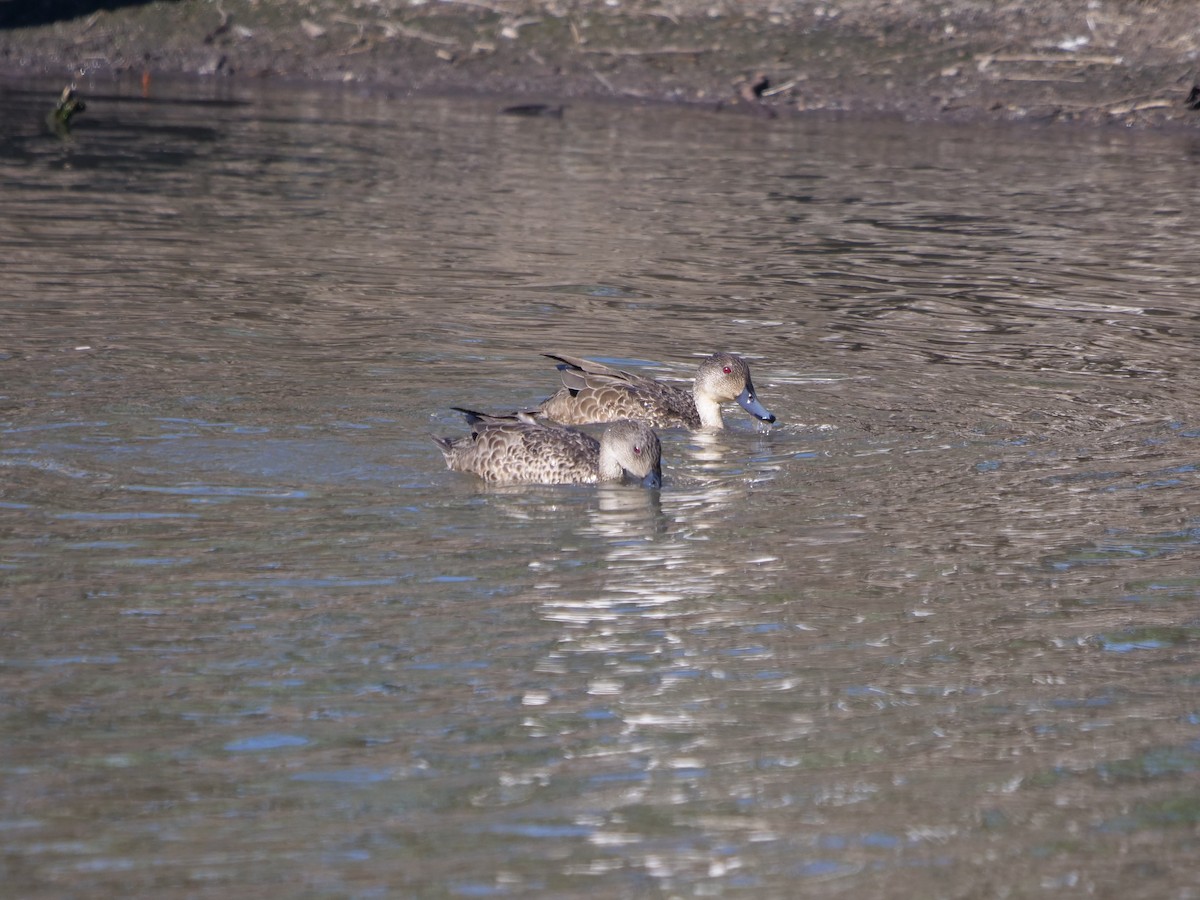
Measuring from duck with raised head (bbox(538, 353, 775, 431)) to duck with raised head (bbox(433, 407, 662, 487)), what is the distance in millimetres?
1335

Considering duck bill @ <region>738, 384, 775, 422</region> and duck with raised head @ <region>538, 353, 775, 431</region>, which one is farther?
duck with raised head @ <region>538, 353, 775, 431</region>

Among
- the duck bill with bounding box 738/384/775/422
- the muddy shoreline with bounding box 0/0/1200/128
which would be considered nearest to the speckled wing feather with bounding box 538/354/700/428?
the duck bill with bounding box 738/384/775/422

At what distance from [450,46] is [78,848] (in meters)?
22.3

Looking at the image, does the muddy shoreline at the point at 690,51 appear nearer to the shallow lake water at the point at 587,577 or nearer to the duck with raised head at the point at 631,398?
the shallow lake water at the point at 587,577

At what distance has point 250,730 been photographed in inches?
216

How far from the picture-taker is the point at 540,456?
896 centimetres

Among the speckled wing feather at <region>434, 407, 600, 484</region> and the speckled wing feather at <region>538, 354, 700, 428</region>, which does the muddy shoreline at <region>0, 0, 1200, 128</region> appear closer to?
the speckled wing feather at <region>538, 354, 700, 428</region>

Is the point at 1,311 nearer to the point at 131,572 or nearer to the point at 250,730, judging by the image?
the point at 131,572

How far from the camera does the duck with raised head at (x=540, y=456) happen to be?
8.81 m

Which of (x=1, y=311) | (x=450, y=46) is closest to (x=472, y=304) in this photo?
(x=1, y=311)

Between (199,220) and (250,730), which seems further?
(199,220)

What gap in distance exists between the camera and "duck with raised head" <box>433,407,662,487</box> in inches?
347

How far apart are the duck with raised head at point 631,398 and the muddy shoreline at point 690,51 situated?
14477 millimetres

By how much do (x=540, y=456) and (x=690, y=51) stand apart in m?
17.2
